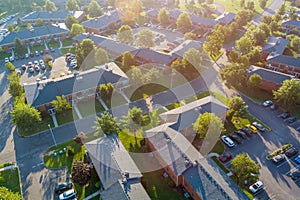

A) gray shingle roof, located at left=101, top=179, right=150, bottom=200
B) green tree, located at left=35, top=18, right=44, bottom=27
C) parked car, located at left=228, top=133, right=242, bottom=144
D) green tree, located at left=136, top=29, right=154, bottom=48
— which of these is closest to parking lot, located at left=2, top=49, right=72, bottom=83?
green tree, located at left=136, top=29, right=154, bottom=48

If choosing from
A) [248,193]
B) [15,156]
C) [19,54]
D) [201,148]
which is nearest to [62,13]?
[19,54]

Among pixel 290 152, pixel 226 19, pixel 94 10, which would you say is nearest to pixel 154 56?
pixel 226 19

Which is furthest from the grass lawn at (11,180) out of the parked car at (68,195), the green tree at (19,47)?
the green tree at (19,47)

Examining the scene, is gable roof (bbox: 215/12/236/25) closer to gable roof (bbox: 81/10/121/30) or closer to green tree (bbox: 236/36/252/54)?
green tree (bbox: 236/36/252/54)

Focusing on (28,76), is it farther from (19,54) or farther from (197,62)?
(197,62)

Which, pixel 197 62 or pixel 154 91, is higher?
pixel 197 62

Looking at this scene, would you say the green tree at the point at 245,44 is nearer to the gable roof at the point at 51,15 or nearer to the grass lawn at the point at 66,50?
the grass lawn at the point at 66,50
